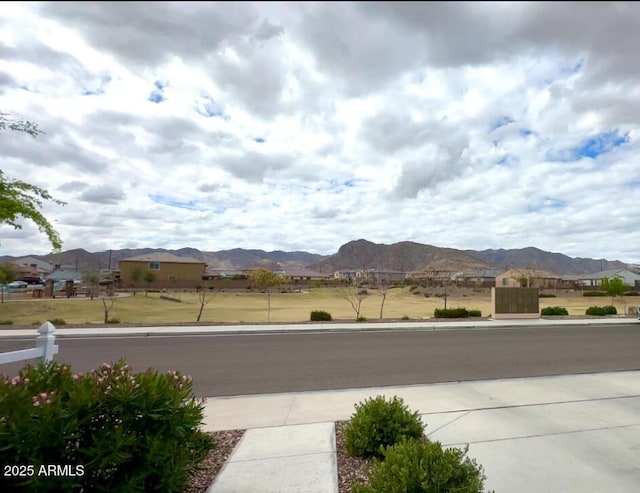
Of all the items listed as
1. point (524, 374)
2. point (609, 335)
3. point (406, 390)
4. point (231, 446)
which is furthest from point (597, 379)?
point (609, 335)

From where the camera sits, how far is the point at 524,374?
9977 millimetres

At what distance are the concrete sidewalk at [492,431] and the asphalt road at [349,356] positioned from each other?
1.05m

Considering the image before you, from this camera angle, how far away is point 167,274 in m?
90.6

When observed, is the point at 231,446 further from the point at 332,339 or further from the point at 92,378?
the point at 332,339

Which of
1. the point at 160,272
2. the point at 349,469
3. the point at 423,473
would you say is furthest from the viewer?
the point at 160,272

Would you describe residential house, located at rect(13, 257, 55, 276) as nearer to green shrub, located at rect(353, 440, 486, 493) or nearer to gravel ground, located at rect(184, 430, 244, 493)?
gravel ground, located at rect(184, 430, 244, 493)

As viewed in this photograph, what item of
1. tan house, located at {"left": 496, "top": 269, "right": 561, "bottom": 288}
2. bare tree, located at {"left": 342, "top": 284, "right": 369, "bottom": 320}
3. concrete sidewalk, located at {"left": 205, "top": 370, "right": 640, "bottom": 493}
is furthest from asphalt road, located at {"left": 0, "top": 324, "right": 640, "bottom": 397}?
tan house, located at {"left": 496, "top": 269, "right": 561, "bottom": 288}

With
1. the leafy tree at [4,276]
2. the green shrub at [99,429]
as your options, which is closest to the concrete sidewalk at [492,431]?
the green shrub at [99,429]

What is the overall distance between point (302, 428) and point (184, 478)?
268 cm

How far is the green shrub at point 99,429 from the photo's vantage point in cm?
306

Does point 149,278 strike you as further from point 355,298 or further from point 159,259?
point 355,298

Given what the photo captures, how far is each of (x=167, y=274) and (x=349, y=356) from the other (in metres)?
84.4

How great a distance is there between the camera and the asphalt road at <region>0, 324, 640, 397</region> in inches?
380

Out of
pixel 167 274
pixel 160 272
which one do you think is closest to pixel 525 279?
pixel 167 274
